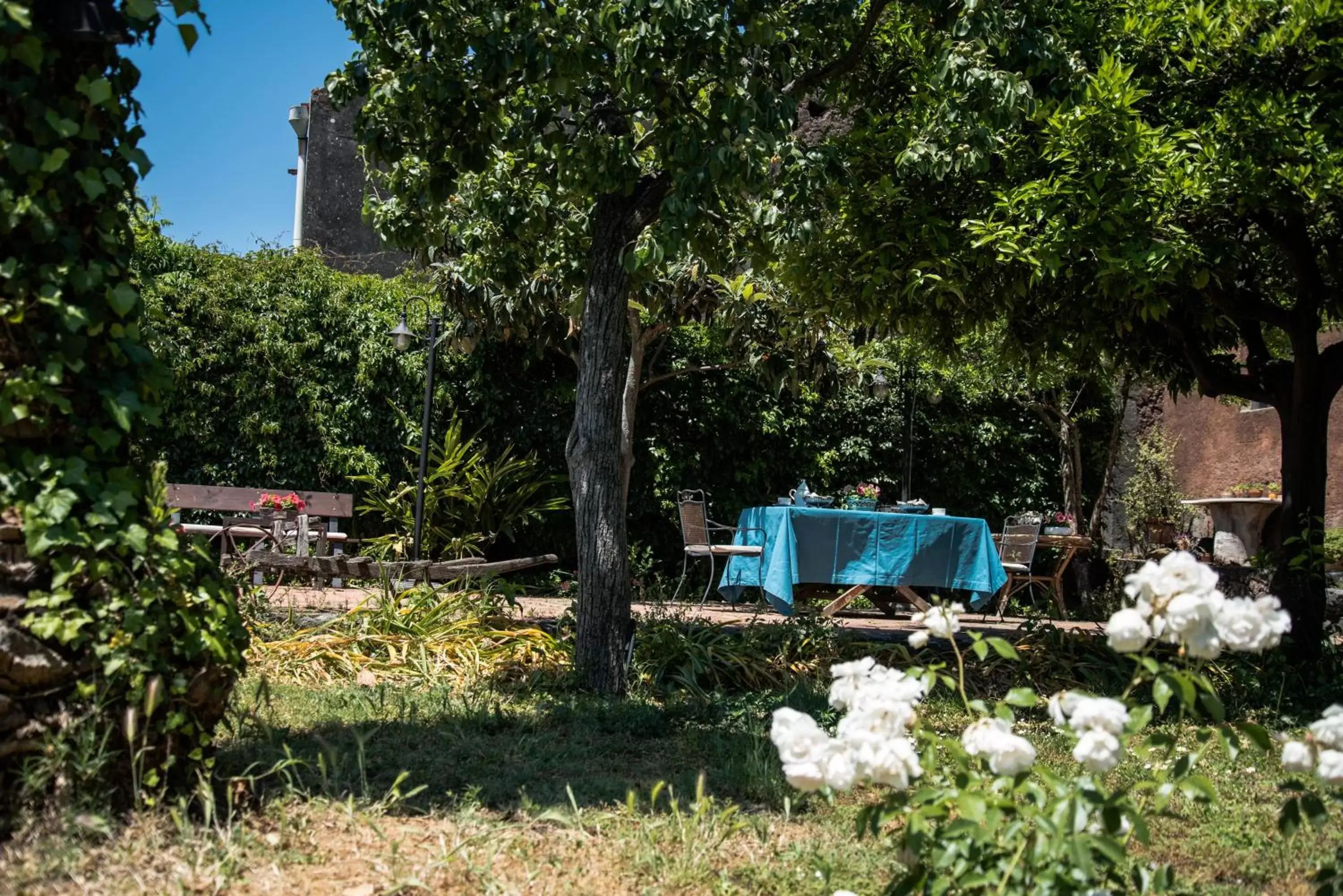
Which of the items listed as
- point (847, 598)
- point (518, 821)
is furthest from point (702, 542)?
point (518, 821)

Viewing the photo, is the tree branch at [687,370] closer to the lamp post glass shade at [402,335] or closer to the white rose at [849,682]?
the lamp post glass shade at [402,335]

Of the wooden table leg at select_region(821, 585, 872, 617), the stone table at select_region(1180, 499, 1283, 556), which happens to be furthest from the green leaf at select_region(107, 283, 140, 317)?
the stone table at select_region(1180, 499, 1283, 556)

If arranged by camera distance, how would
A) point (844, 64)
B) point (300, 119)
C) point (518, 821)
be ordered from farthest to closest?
point (300, 119) → point (844, 64) → point (518, 821)

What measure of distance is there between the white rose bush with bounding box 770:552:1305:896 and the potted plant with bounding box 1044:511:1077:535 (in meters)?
8.57

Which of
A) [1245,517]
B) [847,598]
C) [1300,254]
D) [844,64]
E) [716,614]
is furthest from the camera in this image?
[1245,517]

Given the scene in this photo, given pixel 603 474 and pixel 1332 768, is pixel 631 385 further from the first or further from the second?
pixel 1332 768

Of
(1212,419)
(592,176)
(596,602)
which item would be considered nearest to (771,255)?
(592,176)

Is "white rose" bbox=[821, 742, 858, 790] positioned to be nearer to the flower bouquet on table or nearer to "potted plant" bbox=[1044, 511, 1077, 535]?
the flower bouquet on table

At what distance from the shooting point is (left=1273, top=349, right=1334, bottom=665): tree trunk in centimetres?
593

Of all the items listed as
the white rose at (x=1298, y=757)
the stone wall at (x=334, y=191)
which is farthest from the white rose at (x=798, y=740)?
the stone wall at (x=334, y=191)

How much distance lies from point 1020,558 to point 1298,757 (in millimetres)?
Answer: 7797

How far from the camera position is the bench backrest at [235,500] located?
9.41 meters

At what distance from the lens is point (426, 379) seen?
10242mm

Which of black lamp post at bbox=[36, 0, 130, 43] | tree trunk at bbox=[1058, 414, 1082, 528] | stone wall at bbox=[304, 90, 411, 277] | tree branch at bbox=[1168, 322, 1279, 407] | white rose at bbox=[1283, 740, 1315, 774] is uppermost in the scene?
stone wall at bbox=[304, 90, 411, 277]
